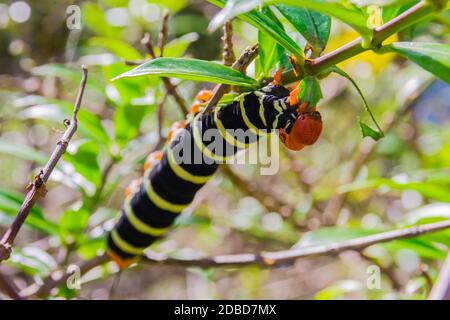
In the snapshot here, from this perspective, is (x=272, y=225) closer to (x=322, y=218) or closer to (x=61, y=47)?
(x=322, y=218)

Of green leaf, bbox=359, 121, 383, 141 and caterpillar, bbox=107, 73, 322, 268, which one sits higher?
caterpillar, bbox=107, 73, 322, 268

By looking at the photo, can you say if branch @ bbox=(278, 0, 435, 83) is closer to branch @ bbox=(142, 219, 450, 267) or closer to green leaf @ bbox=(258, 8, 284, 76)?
green leaf @ bbox=(258, 8, 284, 76)

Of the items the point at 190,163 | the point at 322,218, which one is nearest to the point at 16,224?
the point at 190,163

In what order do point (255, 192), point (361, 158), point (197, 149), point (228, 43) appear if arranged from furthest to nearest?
point (361, 158)
point (255, 192)
point (197, 149)
point (228, 43)

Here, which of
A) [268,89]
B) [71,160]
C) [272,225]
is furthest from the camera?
[272,225]

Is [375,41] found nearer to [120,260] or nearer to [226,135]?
[226,135]

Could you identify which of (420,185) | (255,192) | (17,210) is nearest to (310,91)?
(420,185)

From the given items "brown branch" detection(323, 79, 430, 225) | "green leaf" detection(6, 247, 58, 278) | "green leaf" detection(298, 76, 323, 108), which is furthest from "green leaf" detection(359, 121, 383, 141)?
"brown branch" detection(323, 79, 430, 225)
